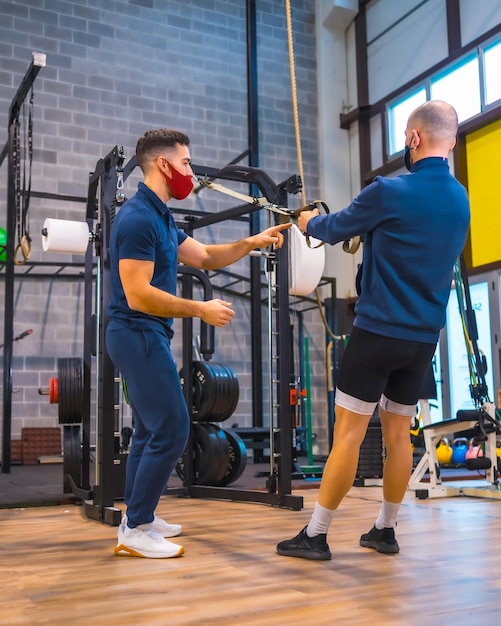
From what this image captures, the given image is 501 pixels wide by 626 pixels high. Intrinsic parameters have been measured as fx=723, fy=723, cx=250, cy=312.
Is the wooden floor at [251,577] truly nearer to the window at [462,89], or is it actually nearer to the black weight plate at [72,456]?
the black weight plate at [72,456]

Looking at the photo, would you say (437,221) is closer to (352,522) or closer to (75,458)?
(352,522)

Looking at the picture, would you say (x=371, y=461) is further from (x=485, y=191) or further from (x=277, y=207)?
(x=485, y=191)

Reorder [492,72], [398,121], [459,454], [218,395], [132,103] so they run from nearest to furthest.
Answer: [218,395]
[459,454]
[492,72]
[132,103]
[398,121]

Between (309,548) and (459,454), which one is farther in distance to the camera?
(459,454)

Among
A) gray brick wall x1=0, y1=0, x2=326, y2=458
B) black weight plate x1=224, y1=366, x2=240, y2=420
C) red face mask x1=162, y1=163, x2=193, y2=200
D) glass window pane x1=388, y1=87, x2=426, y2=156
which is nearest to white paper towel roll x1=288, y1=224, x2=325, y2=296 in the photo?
black weight plate x1=224, y1=366, x2=240, y2=420

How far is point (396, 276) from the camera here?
7.58 ft

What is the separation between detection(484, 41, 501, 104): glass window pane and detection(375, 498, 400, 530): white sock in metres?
6.90

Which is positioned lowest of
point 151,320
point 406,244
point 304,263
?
point 151,320

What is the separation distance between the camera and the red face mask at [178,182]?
2633 mm

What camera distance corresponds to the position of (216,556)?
252cm

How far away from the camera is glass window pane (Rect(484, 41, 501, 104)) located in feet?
27.1

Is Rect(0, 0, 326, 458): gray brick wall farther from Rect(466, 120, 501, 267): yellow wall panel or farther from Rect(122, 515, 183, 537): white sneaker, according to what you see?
Rect(122, 515, 183, 537): white sneaker

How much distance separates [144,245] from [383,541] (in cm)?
133

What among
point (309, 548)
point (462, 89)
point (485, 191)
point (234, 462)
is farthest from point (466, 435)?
point (462, 89)
